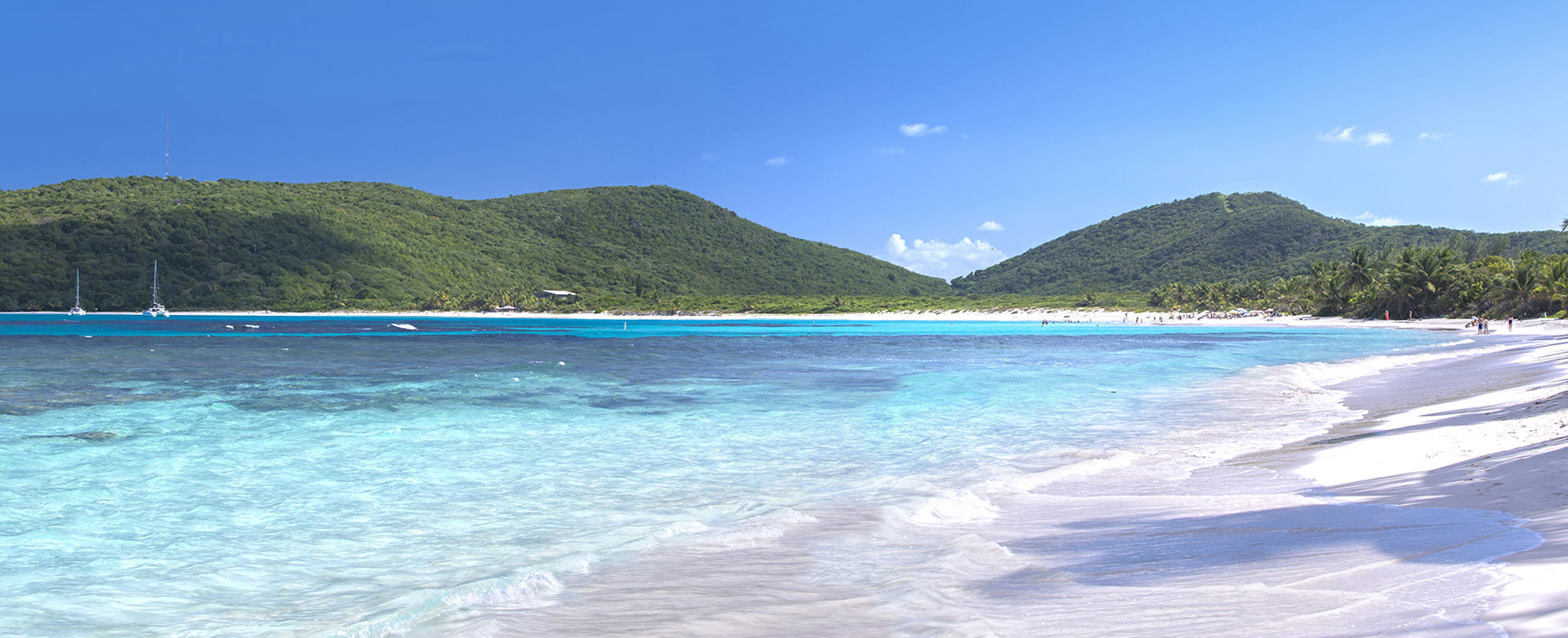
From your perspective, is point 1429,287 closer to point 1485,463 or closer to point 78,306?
point 1485,463

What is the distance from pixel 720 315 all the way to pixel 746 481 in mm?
118610

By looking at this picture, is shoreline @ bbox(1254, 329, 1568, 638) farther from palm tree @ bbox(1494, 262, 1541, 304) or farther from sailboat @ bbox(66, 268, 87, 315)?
sailboat @ bbox(66, 268, 87, 315)

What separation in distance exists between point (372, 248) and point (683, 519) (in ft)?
468

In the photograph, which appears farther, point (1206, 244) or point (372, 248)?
point (1206, 244)

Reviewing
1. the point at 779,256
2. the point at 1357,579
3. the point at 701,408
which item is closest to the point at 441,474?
the point at 701,408

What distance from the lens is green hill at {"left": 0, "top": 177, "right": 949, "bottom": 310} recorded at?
115 meters

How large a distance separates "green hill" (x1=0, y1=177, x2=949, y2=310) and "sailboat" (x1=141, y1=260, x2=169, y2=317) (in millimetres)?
1230

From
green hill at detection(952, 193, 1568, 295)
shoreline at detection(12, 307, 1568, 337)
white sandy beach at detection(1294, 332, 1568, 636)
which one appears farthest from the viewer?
green hill at detection(952, 193, 1568, 295)

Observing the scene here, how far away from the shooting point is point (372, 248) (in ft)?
434

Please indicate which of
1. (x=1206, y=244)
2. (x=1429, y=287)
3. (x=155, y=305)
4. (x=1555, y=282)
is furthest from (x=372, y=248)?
(x=1206, y=244)

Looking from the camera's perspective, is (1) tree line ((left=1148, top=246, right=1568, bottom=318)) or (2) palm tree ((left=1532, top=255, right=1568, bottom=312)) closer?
(2) palm tree ((left=1532, top=255, right=1568, bottom=312))

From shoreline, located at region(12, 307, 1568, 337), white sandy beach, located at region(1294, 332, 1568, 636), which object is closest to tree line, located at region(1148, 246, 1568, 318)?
shoreline, located at region(12, 307, 1568, 337)

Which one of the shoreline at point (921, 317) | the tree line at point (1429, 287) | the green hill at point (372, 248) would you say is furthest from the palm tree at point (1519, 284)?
the green hill at point (372, 248)

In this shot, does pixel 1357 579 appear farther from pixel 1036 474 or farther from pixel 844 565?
pixel 1036 474
